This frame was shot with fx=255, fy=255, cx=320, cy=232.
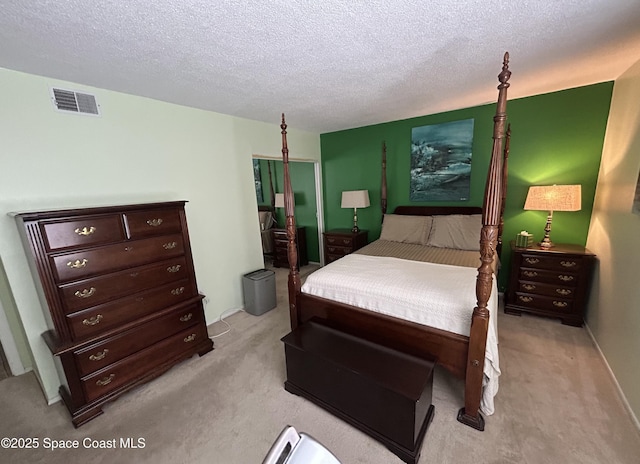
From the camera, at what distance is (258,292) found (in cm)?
306

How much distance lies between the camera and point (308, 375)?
1770mm

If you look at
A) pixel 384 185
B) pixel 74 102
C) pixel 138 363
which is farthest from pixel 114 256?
pixel 384 185

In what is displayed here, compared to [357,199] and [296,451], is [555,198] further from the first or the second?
[296,451]

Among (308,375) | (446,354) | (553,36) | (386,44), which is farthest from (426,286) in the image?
(553,36)

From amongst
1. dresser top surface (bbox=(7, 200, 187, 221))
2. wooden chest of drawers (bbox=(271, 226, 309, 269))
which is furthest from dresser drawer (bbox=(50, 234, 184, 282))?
wooden chest of drawers (bbox=(271, 226, 309, 269))

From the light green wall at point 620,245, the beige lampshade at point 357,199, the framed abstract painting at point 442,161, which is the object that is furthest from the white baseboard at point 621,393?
the beige lampshade at point 357,199

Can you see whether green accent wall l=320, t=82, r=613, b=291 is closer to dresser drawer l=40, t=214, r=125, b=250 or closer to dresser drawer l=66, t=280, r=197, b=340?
dresser drawer l=66, t=280, r=197, b=340

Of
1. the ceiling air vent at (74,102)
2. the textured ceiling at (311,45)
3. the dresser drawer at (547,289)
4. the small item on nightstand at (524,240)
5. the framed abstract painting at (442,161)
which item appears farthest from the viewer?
the framed abstract painting at (442,161)

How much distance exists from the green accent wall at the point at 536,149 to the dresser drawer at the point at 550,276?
477 millimetres

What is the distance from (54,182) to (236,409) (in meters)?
2.13

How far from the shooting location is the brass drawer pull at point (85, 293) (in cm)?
170

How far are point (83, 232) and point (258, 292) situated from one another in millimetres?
1757

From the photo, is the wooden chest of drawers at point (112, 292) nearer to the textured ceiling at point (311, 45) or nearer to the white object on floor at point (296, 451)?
the textured ceiling at point (311, 45)

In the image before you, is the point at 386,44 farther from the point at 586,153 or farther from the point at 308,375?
the point at 586,153
